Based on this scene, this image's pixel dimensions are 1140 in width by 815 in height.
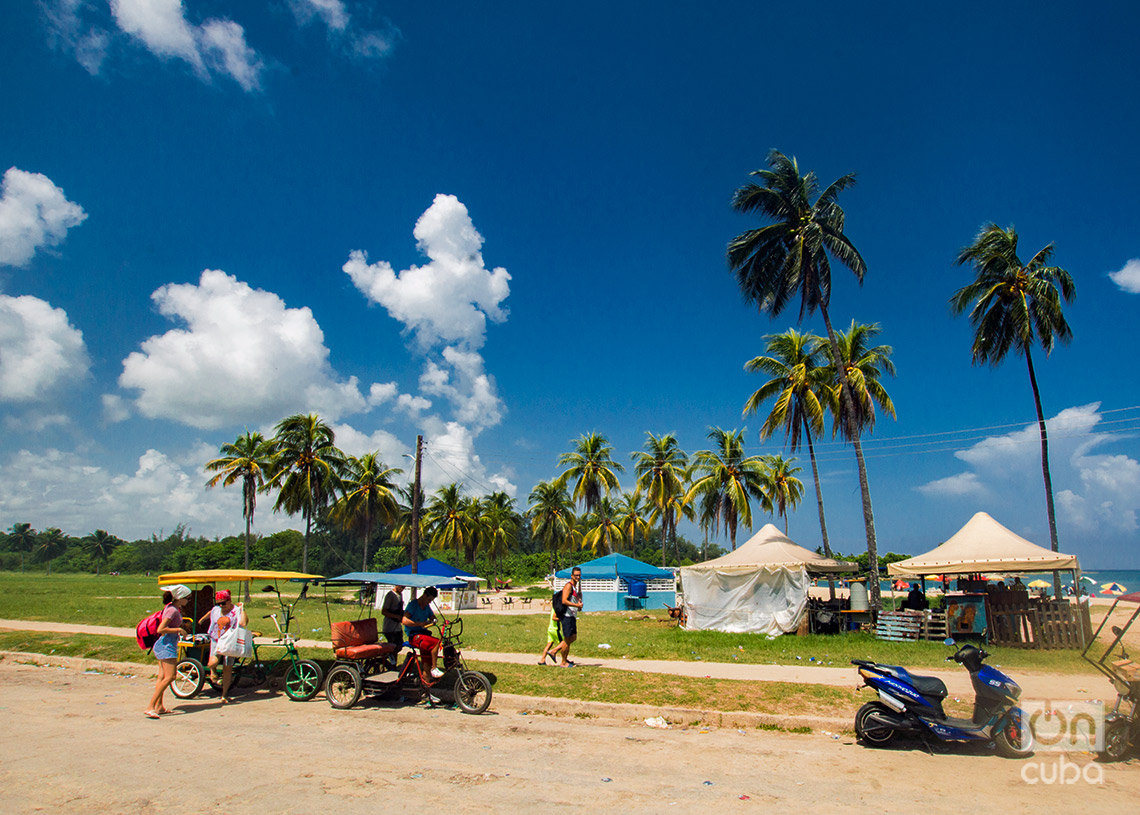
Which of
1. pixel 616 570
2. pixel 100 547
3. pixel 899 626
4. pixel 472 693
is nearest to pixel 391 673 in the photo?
pixel 472 693

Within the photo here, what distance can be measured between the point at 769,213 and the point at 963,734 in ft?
68.1

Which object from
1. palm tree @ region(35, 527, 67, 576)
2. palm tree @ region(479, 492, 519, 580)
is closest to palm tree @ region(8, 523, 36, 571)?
palm tree @ region(35, 527, 67, 576)

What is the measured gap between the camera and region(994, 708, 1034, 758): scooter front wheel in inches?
271

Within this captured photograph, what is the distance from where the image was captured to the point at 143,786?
18.9ft

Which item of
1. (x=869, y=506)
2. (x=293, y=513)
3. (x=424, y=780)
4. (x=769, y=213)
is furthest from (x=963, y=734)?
(x=293, y=513)

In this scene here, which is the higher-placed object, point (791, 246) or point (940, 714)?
point (791, 246)

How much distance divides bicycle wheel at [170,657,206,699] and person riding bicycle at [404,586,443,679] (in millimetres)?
3163

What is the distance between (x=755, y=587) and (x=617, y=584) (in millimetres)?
14380

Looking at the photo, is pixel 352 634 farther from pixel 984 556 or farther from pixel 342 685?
pixel 984 556

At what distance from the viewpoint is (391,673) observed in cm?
988

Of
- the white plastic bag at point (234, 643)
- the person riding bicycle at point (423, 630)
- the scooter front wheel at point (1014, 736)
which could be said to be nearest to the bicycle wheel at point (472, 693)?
the person riding bicycle at point (423, 630)

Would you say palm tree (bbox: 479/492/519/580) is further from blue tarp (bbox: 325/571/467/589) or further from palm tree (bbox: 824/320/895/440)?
blue tarp (bbox: 325/571/467/589)

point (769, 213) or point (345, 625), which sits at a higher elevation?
point (769, 213)

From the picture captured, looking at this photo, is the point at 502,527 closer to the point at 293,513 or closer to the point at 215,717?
the point at 293,513
